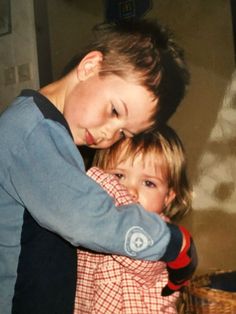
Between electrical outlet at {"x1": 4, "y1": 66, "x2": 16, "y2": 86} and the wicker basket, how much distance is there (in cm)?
71

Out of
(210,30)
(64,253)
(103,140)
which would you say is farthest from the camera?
(210,30)

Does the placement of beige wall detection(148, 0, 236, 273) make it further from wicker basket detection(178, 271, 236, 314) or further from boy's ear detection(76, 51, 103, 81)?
boy's ear detection(76, 51, 103, 81)

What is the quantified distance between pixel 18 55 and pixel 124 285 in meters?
0.69

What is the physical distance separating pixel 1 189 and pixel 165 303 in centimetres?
37

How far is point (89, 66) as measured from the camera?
73 centimetres

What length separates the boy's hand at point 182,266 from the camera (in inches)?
22.9

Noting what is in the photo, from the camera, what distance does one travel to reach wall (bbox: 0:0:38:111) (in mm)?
975

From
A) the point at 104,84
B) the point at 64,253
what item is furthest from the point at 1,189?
the point at 104,84

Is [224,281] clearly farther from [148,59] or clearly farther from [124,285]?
[148,59]

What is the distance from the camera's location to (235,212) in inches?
35.0

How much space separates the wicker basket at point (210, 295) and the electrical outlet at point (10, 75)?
2.33 ft

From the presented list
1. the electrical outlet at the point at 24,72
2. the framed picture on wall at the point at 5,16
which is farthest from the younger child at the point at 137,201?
the framed picture on wall at the point at 5,16

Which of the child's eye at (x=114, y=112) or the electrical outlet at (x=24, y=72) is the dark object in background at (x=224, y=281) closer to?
the child's eye at (x=114, y=112)

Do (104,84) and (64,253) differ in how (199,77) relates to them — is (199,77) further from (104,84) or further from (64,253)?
(64,253)
